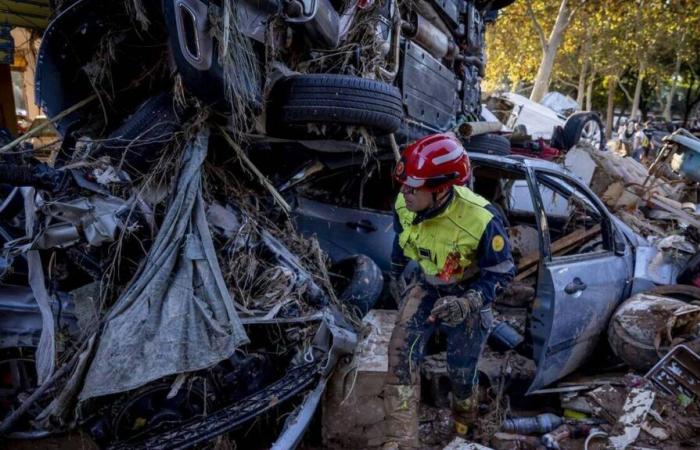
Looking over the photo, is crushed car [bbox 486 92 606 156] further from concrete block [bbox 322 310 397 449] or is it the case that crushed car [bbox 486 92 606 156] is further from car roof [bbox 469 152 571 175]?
concrete block [bbox 322 310 397 449]

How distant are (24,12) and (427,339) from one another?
4.53m

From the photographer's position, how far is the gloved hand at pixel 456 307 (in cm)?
273

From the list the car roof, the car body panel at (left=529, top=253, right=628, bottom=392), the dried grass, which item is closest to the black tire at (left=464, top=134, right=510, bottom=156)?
the car roof

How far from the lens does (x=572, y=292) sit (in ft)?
11.7

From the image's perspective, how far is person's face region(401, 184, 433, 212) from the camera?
283 cm

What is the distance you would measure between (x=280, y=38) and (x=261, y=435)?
2.34 metres

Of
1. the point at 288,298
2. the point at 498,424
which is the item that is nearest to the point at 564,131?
the point at 498,424

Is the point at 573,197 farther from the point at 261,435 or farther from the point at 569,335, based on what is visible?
the point at 261,435

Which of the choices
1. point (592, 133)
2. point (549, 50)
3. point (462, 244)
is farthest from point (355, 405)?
point (549, 50)

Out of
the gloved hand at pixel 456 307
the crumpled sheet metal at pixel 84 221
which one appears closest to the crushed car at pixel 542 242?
the gloved hand at pixel 456 307

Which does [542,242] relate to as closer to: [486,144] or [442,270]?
[442,270]

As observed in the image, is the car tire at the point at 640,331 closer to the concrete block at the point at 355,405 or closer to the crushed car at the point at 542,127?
the concrete block at the point at 355,405

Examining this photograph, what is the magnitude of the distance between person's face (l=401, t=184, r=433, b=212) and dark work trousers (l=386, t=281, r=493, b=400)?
52 cm

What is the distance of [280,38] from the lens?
3354 millimetres
